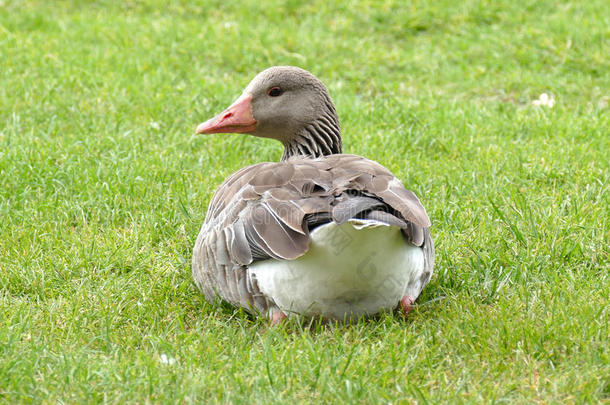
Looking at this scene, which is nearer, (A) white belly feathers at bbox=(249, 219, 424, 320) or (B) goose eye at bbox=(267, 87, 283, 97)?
(A) white belly feathers at bbox=(249, 219, 424, 320)

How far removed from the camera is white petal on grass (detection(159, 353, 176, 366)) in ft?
11.3

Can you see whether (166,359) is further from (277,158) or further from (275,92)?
(277,158)

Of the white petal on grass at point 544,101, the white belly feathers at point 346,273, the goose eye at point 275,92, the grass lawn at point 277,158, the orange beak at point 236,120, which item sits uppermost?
the goose eye at point 275,92

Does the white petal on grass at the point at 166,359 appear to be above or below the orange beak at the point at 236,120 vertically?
below

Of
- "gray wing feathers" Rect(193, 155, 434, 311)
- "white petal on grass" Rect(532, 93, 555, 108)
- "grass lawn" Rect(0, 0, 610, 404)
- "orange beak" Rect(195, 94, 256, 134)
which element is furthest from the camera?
"white petal on grass" Rect(532, 93, 555, 108)

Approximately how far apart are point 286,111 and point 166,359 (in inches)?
77.6

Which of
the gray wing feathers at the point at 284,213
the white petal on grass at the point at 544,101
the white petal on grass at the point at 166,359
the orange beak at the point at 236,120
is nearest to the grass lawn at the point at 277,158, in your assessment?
the white petal on grass at the point at 166,359

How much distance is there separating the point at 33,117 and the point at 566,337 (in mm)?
5074

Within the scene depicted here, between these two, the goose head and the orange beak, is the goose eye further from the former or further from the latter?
the orange beak

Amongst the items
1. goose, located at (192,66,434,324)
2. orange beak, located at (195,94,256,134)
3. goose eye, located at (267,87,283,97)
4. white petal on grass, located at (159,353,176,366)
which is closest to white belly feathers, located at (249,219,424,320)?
goose, located at (192,66,434,324)

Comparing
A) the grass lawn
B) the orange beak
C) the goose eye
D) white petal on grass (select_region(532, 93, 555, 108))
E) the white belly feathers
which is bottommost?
white petal on grass (select_region(532, 93, 555, 108))

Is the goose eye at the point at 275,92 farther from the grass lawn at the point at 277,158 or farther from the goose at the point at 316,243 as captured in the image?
the grass lawn at the point at 277,158

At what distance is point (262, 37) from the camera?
9.02 meters

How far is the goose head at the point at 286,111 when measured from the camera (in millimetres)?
4930
